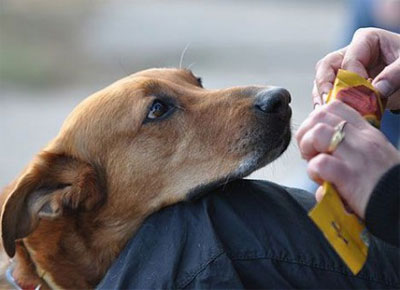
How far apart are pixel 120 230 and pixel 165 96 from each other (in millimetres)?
533

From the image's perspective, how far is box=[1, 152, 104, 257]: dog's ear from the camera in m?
2.96

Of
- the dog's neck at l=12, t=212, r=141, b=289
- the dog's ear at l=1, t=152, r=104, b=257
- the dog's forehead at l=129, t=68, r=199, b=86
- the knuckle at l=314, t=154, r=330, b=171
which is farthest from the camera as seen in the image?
the dog's forehead at l=129, t=68, r=199, b=86

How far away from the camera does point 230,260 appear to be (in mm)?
2473

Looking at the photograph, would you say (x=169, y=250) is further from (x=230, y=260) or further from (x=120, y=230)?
(x=120, y=230)

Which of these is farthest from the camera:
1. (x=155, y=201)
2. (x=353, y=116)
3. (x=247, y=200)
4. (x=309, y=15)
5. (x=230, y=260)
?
(x=309, y=15)

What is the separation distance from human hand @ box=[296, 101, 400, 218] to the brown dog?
2.61ft

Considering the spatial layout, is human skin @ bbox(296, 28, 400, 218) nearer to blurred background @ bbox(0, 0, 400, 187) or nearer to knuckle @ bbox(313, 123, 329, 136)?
knuckle @ bbox(313, 123, 329, 136)

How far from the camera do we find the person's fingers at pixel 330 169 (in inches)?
82.3

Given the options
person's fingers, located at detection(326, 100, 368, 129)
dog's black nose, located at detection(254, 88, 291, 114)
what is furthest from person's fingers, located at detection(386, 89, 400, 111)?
person's fingers, located at detection(326, 100, 368, 129)

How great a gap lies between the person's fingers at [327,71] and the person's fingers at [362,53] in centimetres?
4

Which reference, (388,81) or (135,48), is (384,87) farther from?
(135,48)

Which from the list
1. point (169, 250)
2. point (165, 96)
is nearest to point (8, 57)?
point (165, 96)

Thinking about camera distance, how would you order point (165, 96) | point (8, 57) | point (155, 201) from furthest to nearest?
1. point (8, 57)
2. point (165, 96)
3. point (155, 201)

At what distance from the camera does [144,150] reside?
3121 millimetres
